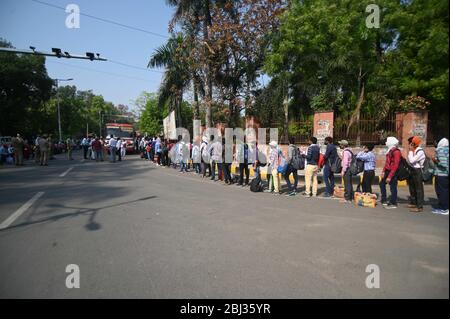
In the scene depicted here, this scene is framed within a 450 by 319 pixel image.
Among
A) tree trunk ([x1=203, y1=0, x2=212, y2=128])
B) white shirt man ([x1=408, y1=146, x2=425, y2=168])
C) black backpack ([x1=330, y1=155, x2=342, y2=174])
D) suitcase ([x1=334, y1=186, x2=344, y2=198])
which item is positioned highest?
tree trunk ([x1=203, y1=0, x2=212, y2=128])

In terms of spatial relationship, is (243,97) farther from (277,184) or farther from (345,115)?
(277,184)

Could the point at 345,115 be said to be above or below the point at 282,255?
above

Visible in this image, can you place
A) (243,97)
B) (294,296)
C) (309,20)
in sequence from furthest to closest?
(243,97) < (309,20) < (294,296)

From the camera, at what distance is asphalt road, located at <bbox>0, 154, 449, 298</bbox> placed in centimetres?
345

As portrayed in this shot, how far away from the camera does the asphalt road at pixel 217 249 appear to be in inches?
136

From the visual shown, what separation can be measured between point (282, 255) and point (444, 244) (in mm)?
2547

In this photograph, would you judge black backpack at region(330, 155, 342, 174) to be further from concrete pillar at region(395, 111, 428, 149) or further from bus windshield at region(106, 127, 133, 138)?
bus windshield at region(106, 127, 133, 138)

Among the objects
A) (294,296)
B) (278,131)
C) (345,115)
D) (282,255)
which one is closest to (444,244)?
(294,296)

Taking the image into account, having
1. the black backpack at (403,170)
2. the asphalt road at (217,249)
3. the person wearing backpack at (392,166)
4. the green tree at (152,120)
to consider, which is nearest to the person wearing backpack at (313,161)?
the asphalt road at (217,249)

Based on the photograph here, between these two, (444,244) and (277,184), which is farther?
(277,184)

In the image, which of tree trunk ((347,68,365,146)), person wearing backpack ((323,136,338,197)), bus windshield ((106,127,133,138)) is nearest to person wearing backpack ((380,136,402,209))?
person wearing backpack ((323,136,338,197))

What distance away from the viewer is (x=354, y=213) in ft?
23.3

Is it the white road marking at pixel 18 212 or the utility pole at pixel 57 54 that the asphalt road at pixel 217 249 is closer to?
the white road marking at pixel 18 212
